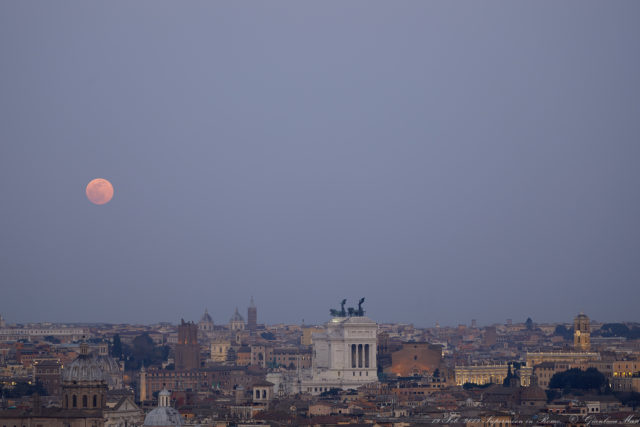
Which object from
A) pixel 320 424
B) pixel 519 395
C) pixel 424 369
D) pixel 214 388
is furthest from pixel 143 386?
pixel 320 424

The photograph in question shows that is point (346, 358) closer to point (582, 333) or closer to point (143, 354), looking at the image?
point (582, 333)

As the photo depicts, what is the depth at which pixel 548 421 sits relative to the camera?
269 ft

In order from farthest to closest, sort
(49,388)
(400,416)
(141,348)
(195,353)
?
(141,348)
(195,353)
(49,388)
(400,416)

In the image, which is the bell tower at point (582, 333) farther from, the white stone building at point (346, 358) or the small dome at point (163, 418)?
the small dome at point (163, 418)

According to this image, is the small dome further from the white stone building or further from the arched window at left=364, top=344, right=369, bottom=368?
the arched window at left=364, top=344, right=369, bottom=368

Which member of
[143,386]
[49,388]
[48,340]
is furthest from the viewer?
[48,340]

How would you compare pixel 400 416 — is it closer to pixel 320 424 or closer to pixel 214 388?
pixel 320 424

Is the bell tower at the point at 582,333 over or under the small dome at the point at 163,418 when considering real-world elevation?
over

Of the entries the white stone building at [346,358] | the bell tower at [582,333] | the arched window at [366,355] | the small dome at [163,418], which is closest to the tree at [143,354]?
the white stone building at [346,358]

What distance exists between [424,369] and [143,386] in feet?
60.5

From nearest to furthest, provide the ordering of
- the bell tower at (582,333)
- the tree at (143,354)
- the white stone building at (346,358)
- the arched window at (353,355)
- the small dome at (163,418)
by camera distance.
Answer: the small dome at (163,418) < the white stone building at (346,358) < the arched window at (353,355) < the bell tower at (582,333) < the tree at (143,354)

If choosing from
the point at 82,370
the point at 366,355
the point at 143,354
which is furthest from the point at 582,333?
the point at 82,370

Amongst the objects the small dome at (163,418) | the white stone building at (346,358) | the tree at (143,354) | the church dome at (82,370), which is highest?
the tree at (143,354)

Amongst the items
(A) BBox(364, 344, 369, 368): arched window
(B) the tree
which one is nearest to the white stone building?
(A) BBox(364, 344, 369, 368): arched window
